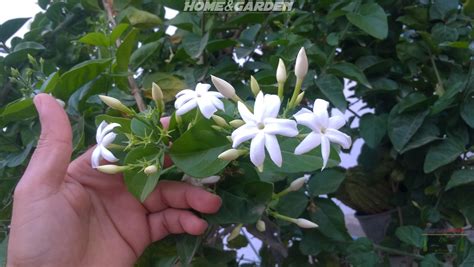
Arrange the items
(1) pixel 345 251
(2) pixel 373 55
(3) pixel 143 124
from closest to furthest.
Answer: (3) pixel 143 124 < (1) pixel 345 251 < (2) pixel 373 55

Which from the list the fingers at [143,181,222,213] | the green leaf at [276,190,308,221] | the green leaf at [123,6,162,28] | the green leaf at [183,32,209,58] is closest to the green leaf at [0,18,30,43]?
the green leaf at [123,6,162,28]

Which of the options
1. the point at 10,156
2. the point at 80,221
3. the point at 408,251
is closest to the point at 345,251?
the point at 408,251

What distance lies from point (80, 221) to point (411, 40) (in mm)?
651

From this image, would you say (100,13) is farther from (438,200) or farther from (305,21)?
(438,200)

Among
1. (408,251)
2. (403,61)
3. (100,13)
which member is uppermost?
(100,13)

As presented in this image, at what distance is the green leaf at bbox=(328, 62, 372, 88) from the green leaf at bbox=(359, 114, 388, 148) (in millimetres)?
92

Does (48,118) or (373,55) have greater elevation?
(48,118)

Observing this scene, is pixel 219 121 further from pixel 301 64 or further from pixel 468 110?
pixel 468 110

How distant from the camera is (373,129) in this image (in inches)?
32.7

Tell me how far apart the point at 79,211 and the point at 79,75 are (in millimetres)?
173

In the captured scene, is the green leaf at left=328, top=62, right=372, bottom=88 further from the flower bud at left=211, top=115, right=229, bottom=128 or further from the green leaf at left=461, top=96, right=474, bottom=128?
the flower bud at left=211, top=115, right=229, bottom=128

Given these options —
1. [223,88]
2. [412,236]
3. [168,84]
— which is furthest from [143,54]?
[412,236]

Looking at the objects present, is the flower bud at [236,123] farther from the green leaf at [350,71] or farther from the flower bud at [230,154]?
the green leaf at [350,71]

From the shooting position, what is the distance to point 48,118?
568 millimetres
